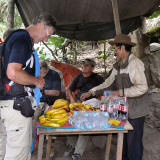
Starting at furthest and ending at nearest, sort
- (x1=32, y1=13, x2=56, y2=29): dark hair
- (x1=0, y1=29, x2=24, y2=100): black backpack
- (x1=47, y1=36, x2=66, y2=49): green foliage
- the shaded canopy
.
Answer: (x1=47, y1=36, x2=66, y2=49): green foliage < the shaded canopy < (x1=32, y1=13, x2=56, y2=29): dark hair < (x1=0, y1=29, x2=24, y2=100): black backpack

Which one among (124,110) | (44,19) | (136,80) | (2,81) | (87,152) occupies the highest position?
(44,19)

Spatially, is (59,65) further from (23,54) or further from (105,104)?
(23,54)

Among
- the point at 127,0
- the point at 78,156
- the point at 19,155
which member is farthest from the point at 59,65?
the point at 19,155

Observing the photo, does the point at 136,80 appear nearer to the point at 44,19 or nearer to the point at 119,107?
the point at 119,107

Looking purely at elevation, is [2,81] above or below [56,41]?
below

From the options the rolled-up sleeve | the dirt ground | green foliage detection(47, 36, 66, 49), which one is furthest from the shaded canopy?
the dirt ground

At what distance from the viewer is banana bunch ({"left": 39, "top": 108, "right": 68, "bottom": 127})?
236 cm

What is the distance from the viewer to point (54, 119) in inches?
93.4

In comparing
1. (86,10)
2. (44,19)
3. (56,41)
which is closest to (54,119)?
(44,19)

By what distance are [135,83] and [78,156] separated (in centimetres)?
174

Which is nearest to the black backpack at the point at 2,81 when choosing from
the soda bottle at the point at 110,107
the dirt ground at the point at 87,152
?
the soda bottle at the point at 110,107

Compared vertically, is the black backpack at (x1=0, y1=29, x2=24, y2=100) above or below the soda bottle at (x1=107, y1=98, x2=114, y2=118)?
above

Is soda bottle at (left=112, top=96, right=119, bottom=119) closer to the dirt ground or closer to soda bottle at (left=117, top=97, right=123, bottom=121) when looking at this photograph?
soda bottle at (left=117, top=97, right=123, bottom=121)

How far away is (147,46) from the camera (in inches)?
233
